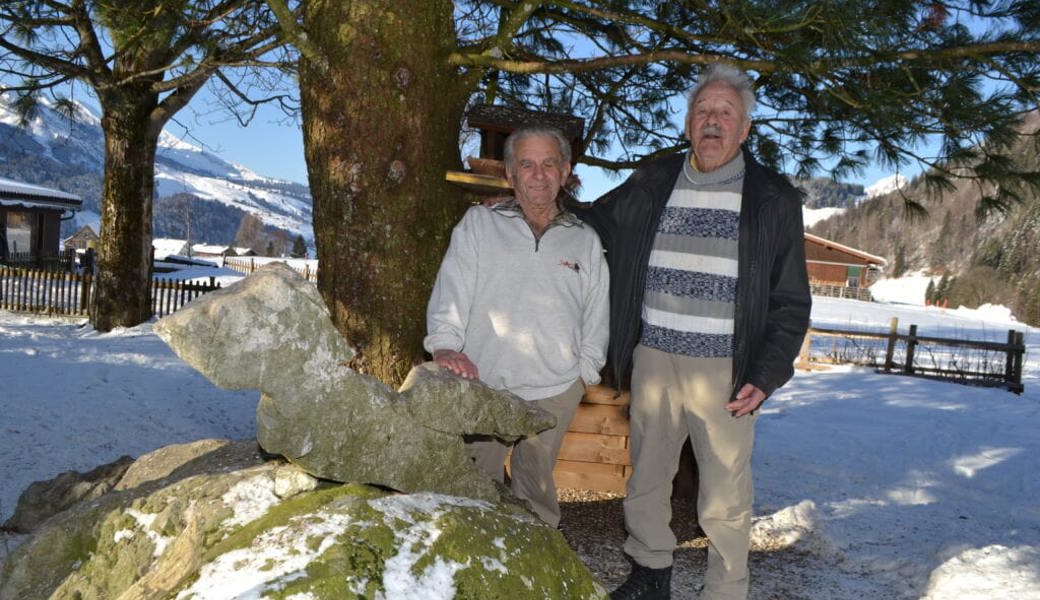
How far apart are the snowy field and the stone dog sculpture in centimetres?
198

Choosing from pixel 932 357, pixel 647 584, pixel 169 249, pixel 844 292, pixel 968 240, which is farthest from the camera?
pixel 968 240

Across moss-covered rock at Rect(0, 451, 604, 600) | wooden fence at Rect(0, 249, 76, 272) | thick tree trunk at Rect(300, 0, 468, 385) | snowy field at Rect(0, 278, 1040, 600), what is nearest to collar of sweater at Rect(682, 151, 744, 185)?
thick tree trunk at Rect(300, 0, 468, 385)

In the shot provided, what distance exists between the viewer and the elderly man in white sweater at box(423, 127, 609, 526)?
105 inches

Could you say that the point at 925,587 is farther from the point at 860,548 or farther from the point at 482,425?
the point at 482,425

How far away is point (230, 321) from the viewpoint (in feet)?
5.97

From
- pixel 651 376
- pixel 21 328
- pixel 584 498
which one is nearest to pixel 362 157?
pixel 651 376

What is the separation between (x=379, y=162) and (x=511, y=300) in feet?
3.24

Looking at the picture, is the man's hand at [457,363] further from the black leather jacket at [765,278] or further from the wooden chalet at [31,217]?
the wooden chalet at [31,217]

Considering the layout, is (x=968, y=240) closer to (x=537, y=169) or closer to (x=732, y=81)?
(x=732, y=81)

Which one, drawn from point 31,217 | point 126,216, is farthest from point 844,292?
point 126,216

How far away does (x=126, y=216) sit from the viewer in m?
10.3

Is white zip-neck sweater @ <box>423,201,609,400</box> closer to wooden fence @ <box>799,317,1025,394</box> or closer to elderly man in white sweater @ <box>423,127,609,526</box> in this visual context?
elderly man in white sweater @ <box>423,127,609,526</box>

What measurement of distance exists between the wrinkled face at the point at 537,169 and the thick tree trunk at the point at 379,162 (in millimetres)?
760

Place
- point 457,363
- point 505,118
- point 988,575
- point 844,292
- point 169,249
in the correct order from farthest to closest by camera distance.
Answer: point 169,249, point 844,292, point 505,118, point 988,575, point 457,363
